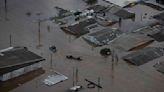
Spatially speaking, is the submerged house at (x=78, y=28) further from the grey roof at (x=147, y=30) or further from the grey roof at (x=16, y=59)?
the grey roof at (x=16, y=59)

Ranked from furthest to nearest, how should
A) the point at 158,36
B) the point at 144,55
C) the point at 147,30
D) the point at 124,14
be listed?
the point at 124,14 → the point at 147,30 → the point at 158,36 → the point at 144,55

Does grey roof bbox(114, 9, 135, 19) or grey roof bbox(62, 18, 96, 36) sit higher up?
grey roof bbox(114, 9, 135, 19)

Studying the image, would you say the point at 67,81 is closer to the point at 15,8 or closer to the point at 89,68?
the point at 89,68

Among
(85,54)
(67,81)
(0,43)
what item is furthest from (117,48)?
(0,43)

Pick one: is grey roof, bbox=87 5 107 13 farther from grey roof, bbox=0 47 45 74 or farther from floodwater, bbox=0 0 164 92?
grey roof, bbox=0 47 45 74

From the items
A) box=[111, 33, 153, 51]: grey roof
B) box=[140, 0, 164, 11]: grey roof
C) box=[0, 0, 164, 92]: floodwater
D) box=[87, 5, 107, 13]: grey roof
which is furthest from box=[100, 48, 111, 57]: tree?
box=[140, 0, 164, 11]: grey roof

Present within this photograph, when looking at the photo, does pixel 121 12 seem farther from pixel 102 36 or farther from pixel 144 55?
pixel 144 55

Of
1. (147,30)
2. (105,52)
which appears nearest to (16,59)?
(105,52)
